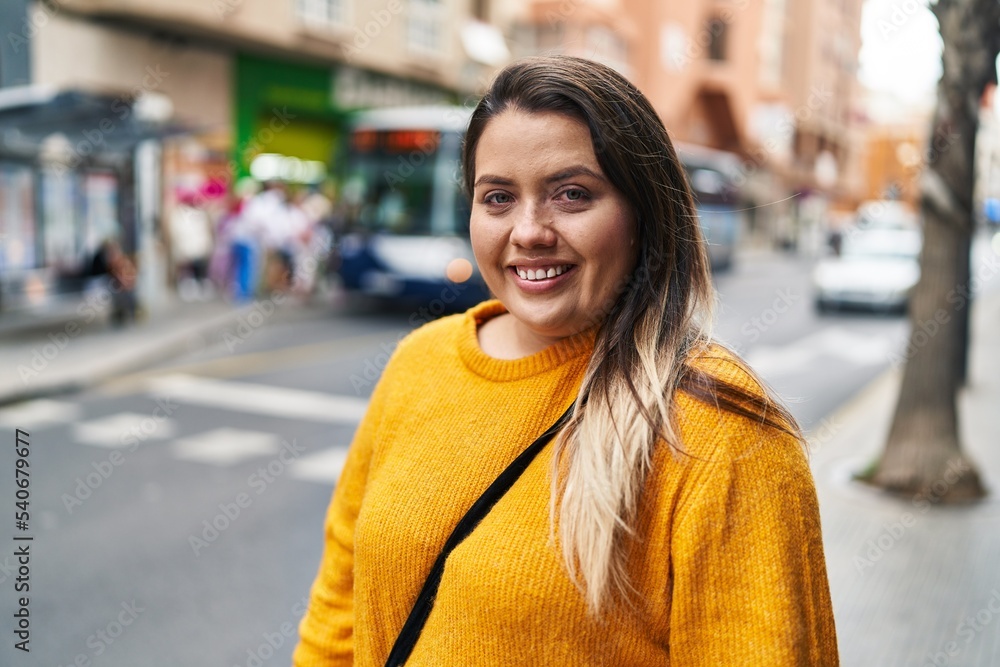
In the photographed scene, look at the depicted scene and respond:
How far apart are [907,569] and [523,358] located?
385 cm

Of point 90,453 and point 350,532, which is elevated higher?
point 350,532

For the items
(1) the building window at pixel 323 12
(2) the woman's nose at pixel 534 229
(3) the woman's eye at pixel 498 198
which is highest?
(1) the building window at pixel 323 12

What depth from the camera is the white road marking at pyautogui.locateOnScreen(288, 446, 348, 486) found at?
6.40 metres

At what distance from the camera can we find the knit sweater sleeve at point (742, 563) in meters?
1.27

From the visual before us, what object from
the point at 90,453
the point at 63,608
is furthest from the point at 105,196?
the point at 63,608

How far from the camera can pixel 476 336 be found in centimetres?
177

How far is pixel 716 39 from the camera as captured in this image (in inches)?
1799

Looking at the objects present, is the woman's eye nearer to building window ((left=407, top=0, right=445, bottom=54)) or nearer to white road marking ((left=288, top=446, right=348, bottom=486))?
white road marking ((left=288, top=446, right=348, bottom=486))

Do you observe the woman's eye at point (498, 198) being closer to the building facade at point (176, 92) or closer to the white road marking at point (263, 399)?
the white road marking at point (263, 399)

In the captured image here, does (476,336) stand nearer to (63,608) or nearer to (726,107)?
(63,608)

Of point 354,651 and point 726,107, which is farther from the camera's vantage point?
point 726,107

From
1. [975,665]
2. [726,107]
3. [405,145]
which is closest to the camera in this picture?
[975,665]

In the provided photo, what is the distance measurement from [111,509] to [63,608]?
1.40m

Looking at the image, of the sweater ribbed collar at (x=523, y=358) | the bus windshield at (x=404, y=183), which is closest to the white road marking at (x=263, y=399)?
the bus windshield at (x=404, y=183)
